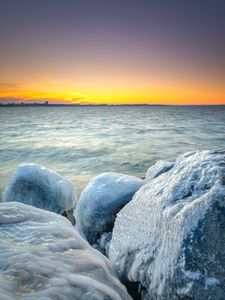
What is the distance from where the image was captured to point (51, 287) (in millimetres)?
1869

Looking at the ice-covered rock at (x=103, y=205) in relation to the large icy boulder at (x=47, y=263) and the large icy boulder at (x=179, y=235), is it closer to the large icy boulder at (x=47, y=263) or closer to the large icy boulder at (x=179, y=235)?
the large icy boulder at (x=179, y=235)

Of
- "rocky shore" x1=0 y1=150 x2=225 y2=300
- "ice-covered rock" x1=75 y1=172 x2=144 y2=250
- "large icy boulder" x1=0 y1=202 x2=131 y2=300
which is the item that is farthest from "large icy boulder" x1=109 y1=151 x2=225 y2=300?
"ice-covered rock" x1=75 y1=172 x2=144 y2=250

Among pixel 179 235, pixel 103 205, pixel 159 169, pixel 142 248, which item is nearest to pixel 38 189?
pixel 103 205

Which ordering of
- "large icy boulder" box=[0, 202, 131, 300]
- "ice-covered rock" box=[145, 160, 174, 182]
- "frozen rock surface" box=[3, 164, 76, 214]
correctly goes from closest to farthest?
"large icy boulder" box=[0, 202, 131, 300], "ice-covered rock" box=[145, 160, 174, 182], "frozen rock surface" box=[3, 164, 76, 214]

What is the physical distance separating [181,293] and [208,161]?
1.08 m

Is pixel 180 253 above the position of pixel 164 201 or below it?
below

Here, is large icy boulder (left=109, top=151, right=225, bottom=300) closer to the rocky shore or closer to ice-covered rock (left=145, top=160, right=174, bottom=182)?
the rocky shore

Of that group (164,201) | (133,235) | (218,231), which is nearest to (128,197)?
(133,235)

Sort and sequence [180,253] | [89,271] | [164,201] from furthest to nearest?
[164,201] → [89,271] → [180,253]

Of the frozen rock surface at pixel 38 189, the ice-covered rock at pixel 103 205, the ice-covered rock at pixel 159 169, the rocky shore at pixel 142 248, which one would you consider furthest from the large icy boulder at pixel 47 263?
the frozen rock surface at pixel 38 189

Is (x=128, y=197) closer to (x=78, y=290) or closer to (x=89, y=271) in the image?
(x=89, y=271)

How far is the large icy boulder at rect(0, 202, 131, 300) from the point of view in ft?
6.05

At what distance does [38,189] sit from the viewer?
16.7 feet

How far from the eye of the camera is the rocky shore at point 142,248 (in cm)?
191
